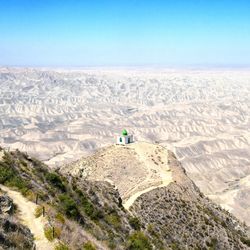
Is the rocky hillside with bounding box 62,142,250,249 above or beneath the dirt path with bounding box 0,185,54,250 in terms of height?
beneath

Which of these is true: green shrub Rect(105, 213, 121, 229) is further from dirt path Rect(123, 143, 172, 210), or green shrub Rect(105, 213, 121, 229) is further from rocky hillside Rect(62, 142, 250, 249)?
dirt path Rect(123, 143, 172, 210)

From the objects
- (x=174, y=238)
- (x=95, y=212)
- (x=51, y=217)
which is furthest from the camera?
(x=174, y=238)

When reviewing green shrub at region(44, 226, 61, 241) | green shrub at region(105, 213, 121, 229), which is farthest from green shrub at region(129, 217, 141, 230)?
green shrub at region(44, 226, 61, 241)

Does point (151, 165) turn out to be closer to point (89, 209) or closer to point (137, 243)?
point (89, 209)

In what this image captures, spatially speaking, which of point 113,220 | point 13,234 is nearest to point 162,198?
point 113,220

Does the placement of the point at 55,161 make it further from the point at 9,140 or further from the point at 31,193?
the point at 31,193

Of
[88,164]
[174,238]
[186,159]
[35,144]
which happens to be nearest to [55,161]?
[35,144]

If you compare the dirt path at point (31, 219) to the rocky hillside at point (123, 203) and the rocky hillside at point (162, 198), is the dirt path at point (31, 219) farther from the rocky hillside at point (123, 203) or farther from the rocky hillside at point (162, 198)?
the rocky hillside at point (162, 198)
